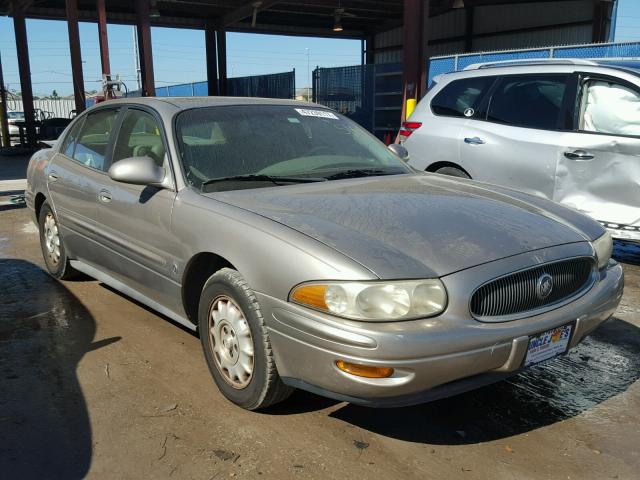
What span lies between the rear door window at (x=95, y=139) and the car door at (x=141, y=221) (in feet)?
0.64

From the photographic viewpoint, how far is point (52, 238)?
202 inches

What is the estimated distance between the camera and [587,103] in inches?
218

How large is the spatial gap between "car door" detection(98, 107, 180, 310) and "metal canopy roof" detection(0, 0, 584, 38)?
1811 cm

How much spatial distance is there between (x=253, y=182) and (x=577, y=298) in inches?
71.0

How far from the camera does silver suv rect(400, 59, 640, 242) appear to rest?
5266 millimetres

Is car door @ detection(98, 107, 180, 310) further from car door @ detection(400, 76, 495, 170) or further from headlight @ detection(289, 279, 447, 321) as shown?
car door @ detection(400, 76, 495, 170)

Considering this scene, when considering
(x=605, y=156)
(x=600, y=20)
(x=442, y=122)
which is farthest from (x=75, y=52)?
(x=600, y=20)

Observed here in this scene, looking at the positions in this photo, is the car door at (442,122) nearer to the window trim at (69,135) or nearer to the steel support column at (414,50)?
the window trim at (69,135)

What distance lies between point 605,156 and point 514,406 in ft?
10.2

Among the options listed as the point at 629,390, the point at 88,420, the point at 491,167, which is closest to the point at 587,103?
the point at 491,167

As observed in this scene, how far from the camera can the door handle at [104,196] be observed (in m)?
3.97

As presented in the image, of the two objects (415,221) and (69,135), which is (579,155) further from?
(69,135)

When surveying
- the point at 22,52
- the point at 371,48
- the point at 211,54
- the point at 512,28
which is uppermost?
the point at 512,28

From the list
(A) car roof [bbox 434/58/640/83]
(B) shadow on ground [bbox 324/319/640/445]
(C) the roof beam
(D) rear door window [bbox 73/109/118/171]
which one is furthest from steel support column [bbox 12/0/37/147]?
(B) shadow on ground [bbox 324/319/640/445]
